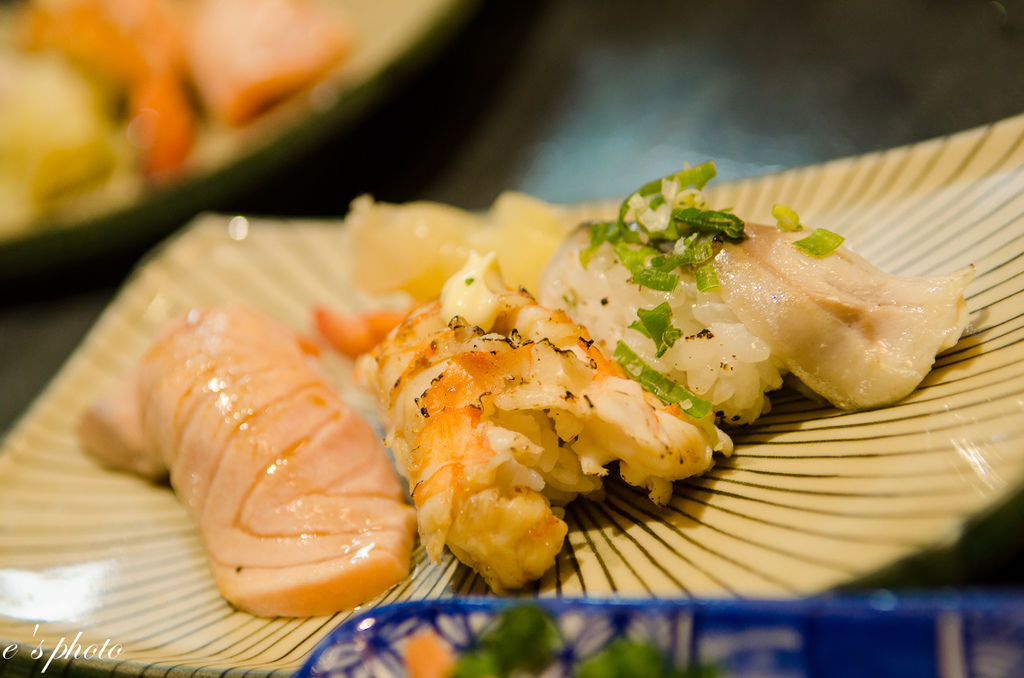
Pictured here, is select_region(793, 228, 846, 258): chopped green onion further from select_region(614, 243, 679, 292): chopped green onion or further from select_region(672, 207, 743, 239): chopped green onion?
select_region(614, 243, 679, 292): chopped green onion

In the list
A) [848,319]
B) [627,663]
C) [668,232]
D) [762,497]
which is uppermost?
[668,232]

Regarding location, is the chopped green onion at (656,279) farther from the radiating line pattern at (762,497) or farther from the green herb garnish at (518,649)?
the green herb garnish at (518,649)

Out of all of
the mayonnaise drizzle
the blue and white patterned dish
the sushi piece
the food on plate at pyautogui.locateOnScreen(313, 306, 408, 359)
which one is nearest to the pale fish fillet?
the mayonnaise drizzle

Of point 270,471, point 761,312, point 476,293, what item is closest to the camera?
point 761,312

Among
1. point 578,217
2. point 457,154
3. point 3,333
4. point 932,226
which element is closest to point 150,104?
point 3,333

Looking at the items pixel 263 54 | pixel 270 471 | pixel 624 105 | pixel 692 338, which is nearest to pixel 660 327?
pixel 692 338

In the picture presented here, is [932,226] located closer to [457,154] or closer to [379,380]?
[379,380]

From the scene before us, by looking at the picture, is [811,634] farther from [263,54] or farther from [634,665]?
[263,54]
